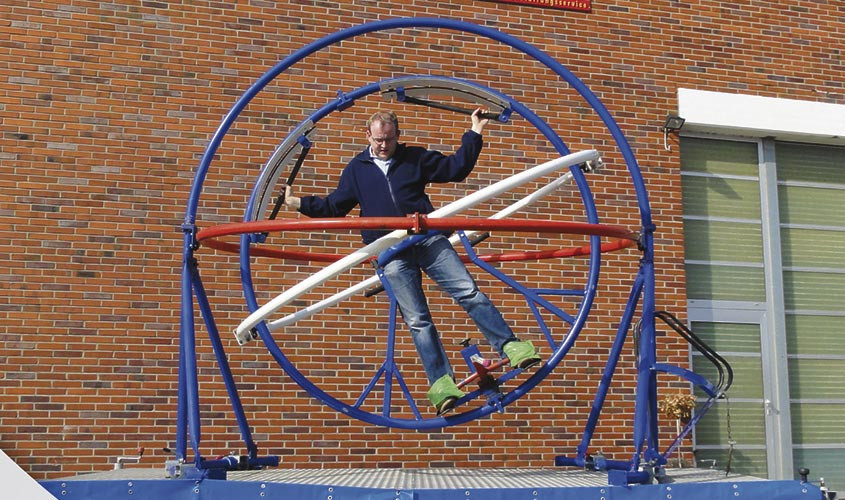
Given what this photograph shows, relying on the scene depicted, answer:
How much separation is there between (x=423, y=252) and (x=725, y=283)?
5.23 metres

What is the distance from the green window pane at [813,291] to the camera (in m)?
9.95

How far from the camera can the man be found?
5.26 meters

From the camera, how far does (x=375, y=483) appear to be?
5.00m

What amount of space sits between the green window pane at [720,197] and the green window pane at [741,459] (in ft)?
7.46

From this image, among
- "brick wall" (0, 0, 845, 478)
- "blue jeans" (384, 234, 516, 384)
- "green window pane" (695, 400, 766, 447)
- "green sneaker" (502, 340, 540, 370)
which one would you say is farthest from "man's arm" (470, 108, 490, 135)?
"green window pane" (695, 400, 766, 447)

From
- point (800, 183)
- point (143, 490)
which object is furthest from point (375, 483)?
point (800, 183)

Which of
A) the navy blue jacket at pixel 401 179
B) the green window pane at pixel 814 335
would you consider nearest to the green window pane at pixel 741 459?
the green window pane at pixel 814 335

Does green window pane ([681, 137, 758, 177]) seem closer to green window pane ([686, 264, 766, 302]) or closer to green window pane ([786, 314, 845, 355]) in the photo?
green window pane ([686, 264, 766, 302])

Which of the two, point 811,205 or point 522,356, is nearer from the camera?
point 522,356

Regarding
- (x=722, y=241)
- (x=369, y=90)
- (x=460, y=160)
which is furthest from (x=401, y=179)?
(x=722, y=241)

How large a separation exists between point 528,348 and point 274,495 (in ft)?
5.01

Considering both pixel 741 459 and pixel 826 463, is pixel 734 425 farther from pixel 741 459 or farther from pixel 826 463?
pixel 826 463

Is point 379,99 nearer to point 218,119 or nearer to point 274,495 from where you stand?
point 218,119

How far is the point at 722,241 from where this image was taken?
9789mm
